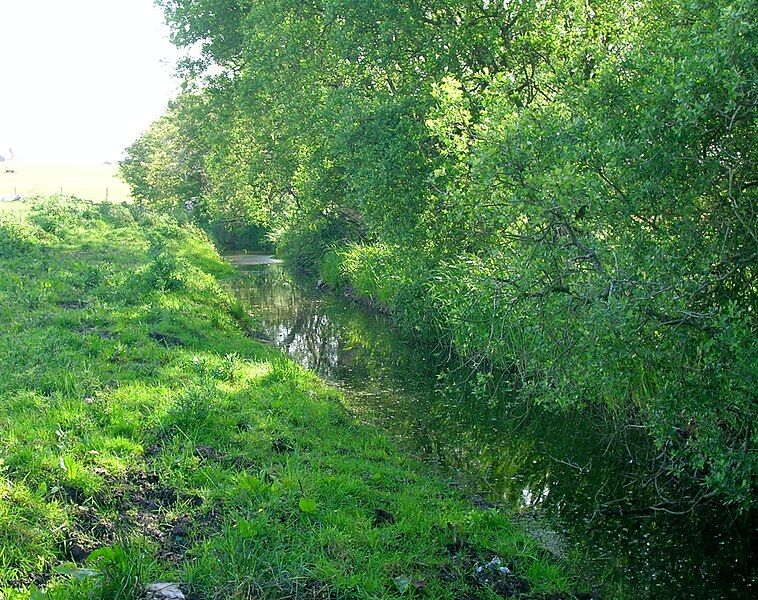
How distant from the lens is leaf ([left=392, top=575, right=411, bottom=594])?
6234 mm

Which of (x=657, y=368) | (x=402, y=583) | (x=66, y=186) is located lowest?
(x=402, y=583)

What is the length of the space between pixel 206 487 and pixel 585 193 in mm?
5216

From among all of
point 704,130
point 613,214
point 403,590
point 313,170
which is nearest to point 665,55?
point 704,130

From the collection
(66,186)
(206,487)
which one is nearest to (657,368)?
(206,487)

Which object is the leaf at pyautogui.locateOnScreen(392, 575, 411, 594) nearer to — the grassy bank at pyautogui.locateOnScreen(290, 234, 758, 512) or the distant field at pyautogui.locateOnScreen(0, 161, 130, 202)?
the grassy bank at pyautogui.locateOnScreen(290, 234, 758, 512)

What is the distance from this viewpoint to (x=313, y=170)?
21469mm

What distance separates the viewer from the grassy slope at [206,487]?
613cm

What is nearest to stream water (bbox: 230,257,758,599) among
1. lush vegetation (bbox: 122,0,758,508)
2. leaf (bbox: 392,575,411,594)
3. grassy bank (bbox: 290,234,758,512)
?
grassy bank (bbox: 290,234,758,512)

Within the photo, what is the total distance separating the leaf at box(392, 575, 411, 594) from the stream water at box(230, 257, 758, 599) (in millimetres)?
2152

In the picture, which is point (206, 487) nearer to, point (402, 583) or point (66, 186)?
point (402, 583)

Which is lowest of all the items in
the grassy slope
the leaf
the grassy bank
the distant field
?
the leaf

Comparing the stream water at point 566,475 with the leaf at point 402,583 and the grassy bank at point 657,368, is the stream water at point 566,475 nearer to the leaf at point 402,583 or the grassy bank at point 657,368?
the grassy bank at point 657,368

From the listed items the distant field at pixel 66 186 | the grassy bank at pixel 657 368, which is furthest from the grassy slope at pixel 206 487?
the distant field at pixel 66 186

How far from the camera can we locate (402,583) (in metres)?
6.31
